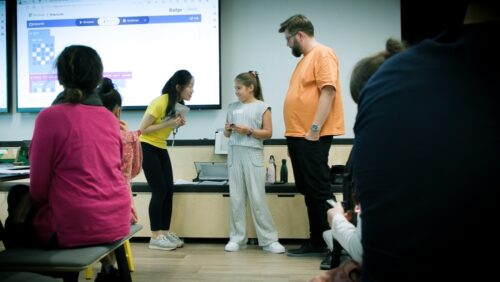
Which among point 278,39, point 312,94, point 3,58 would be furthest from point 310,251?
point 3,58

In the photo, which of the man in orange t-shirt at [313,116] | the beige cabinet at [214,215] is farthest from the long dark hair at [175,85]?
the man in orange t-shirt at [313,116]

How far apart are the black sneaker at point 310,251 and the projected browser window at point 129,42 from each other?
1.50m

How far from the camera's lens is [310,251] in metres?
2.91

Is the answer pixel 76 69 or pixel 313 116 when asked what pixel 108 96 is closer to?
pixel 76 69

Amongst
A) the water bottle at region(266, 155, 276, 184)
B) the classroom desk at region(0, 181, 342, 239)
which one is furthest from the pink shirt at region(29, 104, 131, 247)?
the water bottle at region(266, 155, 276, 184)

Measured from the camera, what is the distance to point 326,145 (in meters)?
2.71

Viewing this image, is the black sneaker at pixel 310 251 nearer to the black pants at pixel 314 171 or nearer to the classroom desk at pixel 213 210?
the black pants at pixel 314 171

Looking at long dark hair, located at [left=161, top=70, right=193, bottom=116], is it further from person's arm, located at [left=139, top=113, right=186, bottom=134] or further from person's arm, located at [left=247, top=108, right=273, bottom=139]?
person's arm, located at [left=247, top=108, right=273, bottom=139]

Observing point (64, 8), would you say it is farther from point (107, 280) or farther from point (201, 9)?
point (107, 280)

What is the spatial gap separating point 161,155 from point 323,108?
128 cm

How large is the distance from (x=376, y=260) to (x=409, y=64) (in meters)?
0.33

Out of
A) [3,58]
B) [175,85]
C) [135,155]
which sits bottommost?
[135,155]

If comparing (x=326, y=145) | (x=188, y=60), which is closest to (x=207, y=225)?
(x=326, y=145)

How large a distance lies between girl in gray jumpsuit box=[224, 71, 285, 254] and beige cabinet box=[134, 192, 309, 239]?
18cm
